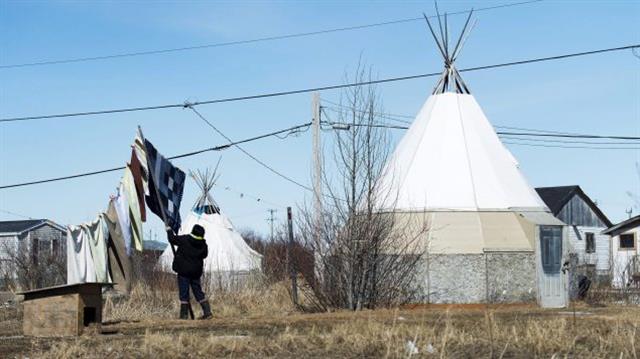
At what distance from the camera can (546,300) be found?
2336 cm

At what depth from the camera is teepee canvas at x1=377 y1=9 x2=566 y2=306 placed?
74.9ft

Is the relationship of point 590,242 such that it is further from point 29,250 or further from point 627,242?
point 29,250

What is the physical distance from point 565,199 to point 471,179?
35.0 metres

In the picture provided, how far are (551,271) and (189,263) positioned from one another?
34.3 ft

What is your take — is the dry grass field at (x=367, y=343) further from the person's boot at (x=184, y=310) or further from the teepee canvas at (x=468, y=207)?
the teepee canvas at (x=468, y=207)

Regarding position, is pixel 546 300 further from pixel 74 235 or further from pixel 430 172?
pixel 74 235

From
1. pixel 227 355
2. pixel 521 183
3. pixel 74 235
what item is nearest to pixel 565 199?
pixel 521 183

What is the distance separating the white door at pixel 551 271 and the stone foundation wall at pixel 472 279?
0.53 meters

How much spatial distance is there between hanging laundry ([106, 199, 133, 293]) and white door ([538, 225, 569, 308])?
32.4 feet

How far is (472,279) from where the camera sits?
22797 millimetres

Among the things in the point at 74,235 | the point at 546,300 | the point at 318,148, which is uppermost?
the point at 318,148

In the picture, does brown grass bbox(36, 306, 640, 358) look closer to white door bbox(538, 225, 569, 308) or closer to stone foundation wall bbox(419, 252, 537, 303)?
stone foundation wall bbox(419, 252, 537, 303)

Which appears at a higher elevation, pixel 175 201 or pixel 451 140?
pixel 451 140

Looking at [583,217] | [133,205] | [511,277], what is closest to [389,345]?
[133,205]
